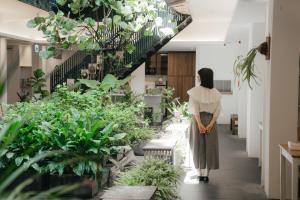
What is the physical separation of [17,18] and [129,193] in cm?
798

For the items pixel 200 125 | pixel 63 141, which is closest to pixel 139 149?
pixel 200 125

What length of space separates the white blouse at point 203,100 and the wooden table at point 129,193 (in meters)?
2.79

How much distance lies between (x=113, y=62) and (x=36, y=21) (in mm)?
1273

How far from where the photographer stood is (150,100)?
13.6 m

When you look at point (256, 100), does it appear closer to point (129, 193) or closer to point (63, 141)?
point (129, 193)

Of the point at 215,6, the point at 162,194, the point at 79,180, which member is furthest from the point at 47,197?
the point at 215,6

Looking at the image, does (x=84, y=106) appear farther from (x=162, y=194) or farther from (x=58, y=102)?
(x=162, y=194)

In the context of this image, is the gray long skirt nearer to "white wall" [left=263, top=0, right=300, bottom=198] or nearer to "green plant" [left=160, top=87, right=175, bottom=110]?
"white wall" [left=263, top=0, right=300, bottom=198]

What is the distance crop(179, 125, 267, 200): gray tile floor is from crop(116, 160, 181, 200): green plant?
113 centimetres

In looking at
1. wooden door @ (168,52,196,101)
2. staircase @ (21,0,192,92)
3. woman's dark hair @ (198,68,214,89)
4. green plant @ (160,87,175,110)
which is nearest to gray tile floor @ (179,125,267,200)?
woman's dark hair @ (198,68,214,89)

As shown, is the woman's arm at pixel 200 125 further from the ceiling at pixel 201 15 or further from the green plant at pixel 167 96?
the green plant at pixel 167 96

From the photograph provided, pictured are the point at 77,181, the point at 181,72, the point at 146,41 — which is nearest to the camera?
the point at 77,181

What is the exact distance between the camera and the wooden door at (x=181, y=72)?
1741cm

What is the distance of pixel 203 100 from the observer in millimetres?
6184
